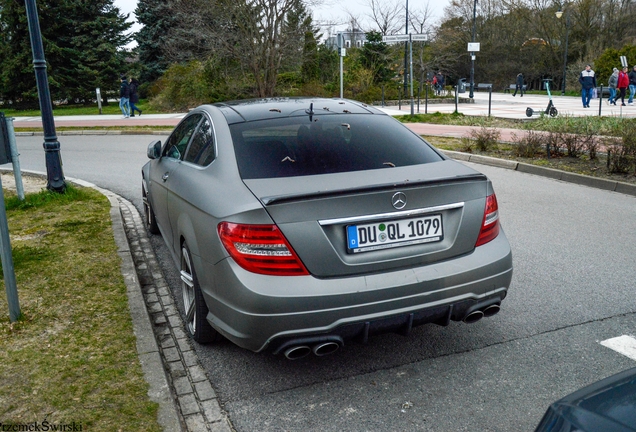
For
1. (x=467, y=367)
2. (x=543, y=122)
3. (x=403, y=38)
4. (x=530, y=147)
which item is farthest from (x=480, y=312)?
(x=403, y=38)

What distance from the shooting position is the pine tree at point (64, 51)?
39500 mm

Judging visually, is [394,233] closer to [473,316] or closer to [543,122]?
[473,316]

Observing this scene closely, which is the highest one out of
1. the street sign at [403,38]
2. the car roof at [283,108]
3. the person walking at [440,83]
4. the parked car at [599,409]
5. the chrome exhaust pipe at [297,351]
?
the street sign at [403,38]

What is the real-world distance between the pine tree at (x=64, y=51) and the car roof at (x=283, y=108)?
124 feet

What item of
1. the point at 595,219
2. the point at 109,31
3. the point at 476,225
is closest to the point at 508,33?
the point at 109,31

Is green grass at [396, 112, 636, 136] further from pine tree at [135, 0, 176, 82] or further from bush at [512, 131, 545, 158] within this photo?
pine tree at [135, 0, 176, 82]

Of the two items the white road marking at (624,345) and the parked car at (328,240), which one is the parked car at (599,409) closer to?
the parked car at (328,240)

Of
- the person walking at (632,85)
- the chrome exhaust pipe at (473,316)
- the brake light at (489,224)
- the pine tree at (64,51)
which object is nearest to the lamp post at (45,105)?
the brake light at (489,224)

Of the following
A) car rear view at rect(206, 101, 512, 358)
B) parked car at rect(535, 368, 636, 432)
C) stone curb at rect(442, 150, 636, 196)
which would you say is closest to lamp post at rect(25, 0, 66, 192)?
car rear view at rect(206, 101, 512, 358)

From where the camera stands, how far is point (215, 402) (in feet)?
11.7

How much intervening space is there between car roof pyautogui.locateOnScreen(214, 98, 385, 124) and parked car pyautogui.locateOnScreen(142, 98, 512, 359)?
0.19 meters

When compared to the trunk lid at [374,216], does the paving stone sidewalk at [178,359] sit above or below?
below

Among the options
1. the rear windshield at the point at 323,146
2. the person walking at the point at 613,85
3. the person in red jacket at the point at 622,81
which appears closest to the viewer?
the rear windshield at the point at 323,146

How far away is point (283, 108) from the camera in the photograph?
15.4ft
